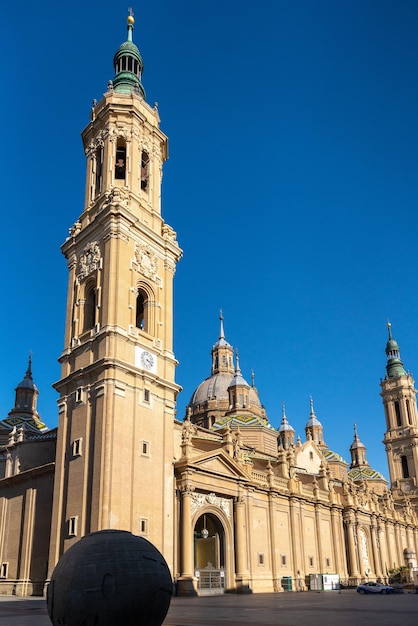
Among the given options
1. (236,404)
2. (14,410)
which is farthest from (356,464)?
(14,410)

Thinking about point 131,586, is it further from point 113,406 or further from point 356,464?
point 356,464

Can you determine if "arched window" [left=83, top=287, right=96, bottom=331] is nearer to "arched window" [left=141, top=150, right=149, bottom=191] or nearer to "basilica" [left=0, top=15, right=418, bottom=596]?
"basilica" [left=0, top=15, right=418, bottom=596]

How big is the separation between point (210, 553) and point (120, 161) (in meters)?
26.7

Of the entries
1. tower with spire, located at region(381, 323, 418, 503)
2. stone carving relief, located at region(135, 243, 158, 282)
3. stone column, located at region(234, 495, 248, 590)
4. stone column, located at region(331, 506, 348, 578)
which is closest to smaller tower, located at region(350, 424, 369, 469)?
tower with spire, located at region(381, 323, 418, 503)

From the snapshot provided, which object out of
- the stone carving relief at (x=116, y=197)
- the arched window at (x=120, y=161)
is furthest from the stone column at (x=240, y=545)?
the arched window at (x=120, y=161)

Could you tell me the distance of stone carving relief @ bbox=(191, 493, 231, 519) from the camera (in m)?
36.1

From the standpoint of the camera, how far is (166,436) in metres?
35.3

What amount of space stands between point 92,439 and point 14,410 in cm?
3692

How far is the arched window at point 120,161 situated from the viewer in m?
41.7

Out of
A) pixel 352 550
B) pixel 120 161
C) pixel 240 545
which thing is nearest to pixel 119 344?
pixel 120 161

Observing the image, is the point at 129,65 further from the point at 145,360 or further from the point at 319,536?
the point at 319,536

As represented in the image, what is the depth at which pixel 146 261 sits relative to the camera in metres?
38.7

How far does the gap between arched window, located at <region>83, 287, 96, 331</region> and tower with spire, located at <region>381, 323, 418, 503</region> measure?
6209 centimetres

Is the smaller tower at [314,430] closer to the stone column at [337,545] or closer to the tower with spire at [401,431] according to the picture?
the tower with spire at [401,431]
